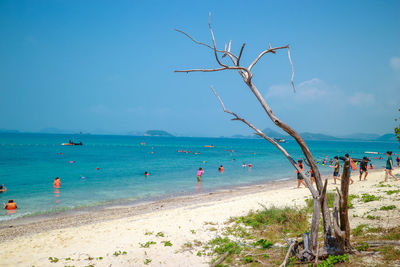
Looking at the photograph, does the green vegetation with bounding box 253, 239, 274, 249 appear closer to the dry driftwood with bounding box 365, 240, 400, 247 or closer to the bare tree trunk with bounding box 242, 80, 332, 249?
the bare tree trunk with bounding box 242, 80, 332, 249

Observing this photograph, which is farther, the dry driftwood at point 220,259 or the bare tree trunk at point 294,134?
the dry driftwood at point 220,259

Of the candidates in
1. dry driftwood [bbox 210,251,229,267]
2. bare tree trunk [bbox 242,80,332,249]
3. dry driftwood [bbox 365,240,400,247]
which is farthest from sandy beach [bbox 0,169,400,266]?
bare tree trunk [bbox 242,80,332,249]

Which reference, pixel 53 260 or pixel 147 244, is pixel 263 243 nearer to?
pixel 147 244

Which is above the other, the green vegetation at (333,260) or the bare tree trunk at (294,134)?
the bare tree trunk at (294,134)

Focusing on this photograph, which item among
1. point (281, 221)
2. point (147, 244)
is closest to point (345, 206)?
point (281, 221)

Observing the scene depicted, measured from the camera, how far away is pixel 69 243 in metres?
9.05

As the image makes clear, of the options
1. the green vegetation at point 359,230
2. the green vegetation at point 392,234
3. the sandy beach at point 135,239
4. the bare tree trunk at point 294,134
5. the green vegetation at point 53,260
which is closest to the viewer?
the bare tree trunk at point 294,134

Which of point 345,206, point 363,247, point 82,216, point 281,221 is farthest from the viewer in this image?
point 82,216

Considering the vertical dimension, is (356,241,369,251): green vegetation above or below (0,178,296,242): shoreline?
above

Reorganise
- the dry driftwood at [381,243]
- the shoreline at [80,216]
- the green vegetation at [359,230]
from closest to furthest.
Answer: the dry driftwood at [381,243], the green vegetation at [359,230], the shoreline at [80,216]

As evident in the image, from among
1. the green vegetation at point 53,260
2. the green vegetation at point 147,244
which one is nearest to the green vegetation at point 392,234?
the green vegetation at point 147,244

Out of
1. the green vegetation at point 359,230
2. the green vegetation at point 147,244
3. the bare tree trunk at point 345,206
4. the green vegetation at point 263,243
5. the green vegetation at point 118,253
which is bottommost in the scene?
the green vegetation at point 118,253

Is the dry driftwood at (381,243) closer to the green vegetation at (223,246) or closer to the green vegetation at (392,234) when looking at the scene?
the green vegetation at (392,234)

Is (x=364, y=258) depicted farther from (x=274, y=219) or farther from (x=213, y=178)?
(x=213, y=178)
